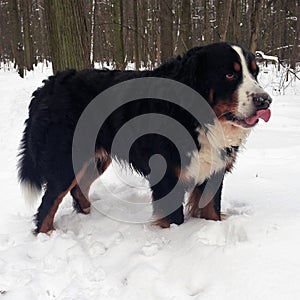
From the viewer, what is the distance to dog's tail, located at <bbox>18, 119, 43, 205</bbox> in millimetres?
2979

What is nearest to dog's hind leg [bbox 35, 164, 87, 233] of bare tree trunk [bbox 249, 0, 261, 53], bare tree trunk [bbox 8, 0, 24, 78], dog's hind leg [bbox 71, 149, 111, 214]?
dog's hind leg [bbox 71, 149, 111, 214]

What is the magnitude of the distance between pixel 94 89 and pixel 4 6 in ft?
92.1

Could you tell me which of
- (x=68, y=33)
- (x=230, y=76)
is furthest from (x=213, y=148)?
(x=68, y=33)

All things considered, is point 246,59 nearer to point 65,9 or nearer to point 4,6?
point 65,9

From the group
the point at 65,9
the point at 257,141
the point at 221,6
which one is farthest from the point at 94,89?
the point at 221,6

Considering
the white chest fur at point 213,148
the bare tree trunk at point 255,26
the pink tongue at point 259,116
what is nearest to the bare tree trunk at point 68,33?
the white chest fur at point 213,148

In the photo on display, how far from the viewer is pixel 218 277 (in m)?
1.96

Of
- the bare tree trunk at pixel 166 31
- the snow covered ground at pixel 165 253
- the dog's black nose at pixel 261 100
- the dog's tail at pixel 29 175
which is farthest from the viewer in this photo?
the bare tree trunk at pixel 166 31

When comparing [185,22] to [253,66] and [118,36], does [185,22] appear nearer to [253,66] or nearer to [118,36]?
[118,36]

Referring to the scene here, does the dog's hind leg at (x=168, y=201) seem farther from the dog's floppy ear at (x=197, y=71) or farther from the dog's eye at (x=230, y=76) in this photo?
the dog's eye at (x=230, y=76)

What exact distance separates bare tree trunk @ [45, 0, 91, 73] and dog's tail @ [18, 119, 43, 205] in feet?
6.09

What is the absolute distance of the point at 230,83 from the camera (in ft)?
7.83

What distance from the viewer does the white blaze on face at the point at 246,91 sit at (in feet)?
7.57

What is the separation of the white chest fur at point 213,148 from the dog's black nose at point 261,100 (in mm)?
267
